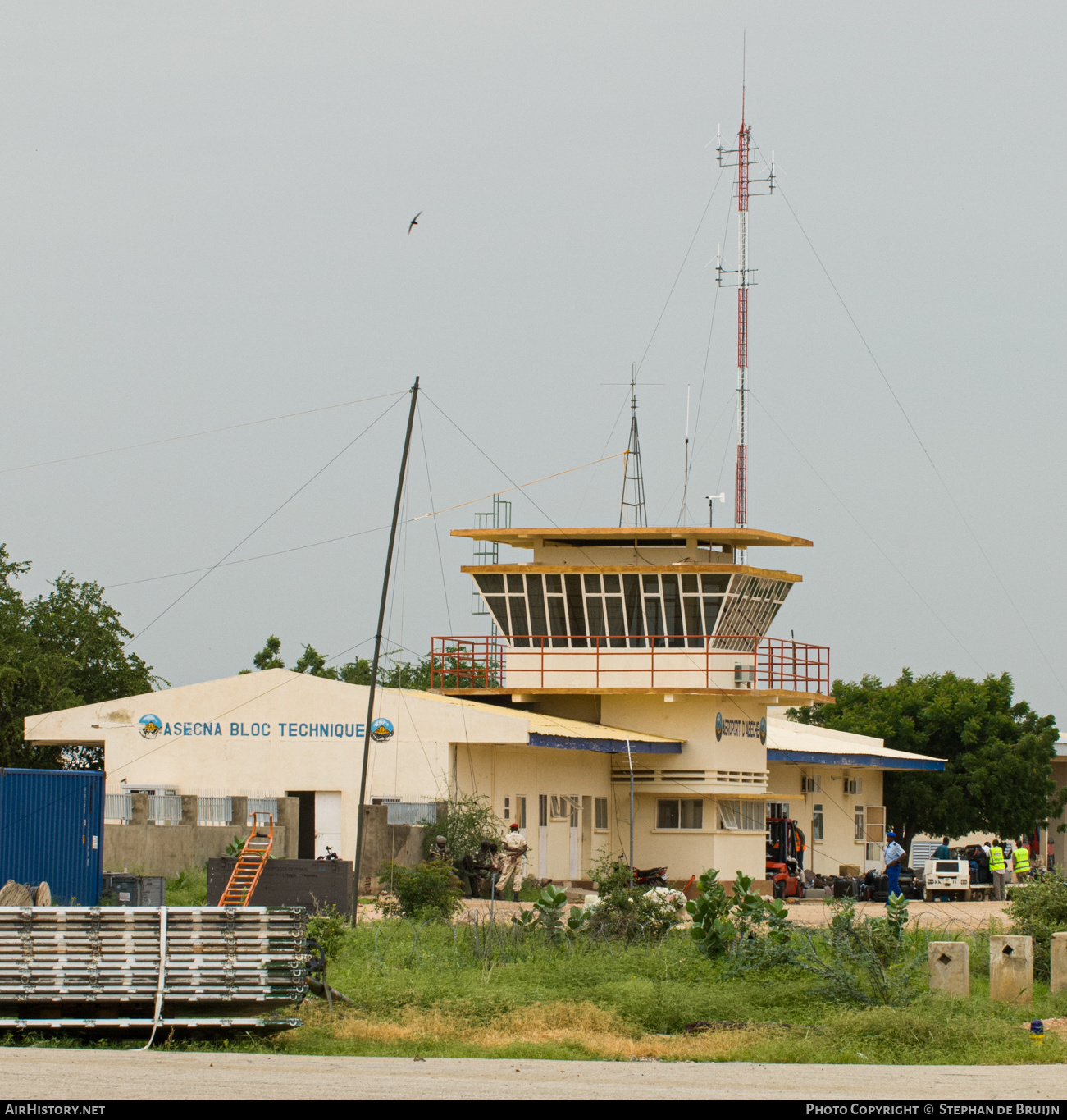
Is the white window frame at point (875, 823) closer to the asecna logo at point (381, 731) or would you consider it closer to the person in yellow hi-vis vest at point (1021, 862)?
the person in yellow hi-vis vest at point (1021, 862)

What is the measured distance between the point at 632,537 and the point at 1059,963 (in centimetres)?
2236

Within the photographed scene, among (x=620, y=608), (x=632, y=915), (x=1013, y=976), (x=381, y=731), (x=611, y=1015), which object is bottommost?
(x=611, y=1015)

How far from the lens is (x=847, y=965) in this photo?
64.1 feet

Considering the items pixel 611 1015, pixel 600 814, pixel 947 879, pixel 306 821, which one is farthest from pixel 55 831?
pixel 947 879

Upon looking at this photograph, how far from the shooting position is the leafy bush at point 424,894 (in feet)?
88.4

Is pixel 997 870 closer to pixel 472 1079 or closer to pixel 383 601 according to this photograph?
pixel 383 601

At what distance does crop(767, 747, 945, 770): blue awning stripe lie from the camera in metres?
47.6

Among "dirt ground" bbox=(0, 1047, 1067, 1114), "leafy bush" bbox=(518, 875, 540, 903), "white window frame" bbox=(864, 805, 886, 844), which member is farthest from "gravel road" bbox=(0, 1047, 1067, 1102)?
"white window frame" bbox=(864, 805, 886, 844)

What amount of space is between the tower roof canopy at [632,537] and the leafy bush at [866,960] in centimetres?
2033

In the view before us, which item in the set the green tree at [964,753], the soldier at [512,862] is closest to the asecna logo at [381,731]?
the soldier at [512,862]

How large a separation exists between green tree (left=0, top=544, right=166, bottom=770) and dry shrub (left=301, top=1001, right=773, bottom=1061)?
3758 cm

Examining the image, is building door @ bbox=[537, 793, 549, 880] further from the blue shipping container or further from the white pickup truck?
the blue shipping container

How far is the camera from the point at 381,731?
1446 inches

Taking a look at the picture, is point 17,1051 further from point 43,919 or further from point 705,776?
point 705,776
